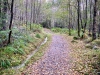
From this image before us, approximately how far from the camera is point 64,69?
28.5 feet

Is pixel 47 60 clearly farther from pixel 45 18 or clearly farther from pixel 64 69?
pixel 45 18

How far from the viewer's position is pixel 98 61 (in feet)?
28.8

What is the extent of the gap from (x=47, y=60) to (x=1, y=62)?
310 cm

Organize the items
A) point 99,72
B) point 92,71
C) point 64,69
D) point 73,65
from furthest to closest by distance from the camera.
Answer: point 73,65 → point 64,69 → point 92,71 → point 99,72

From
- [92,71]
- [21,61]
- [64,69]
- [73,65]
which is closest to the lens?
→ [92,71]

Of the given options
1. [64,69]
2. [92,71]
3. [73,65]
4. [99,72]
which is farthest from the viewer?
[73,65]

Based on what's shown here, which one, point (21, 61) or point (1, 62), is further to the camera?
point (21, 61)

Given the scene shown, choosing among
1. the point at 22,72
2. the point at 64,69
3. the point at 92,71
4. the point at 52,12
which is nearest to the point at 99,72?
the point at 92,71

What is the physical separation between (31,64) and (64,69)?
226 centimetres

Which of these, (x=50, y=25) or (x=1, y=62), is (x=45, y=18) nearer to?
(x=50, y=25)

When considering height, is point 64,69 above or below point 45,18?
below

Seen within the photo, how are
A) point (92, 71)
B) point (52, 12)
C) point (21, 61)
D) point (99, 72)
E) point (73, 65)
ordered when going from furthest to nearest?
point (52, 12) → point (21, 61) → point (73, 65) → point (92, 71) → point (99, 72)

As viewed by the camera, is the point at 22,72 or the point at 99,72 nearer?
the point at 99,72

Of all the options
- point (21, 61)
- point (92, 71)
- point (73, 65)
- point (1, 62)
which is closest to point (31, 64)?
point (21, 61)
